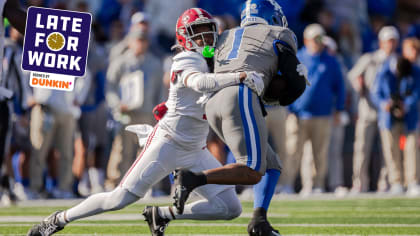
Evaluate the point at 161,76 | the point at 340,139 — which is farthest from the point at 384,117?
the point at 161,76

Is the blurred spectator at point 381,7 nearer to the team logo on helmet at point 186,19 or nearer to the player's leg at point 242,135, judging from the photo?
the team logo on helmet at point 186,19

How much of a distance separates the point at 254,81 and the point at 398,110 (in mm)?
6679

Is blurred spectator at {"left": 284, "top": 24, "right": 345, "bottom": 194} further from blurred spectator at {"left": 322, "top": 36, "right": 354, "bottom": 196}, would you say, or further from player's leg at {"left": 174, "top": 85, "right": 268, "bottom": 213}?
player's leg at {"left": 174, "top": 85, "right": 268, "bottom": 213}

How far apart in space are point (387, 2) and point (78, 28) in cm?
949

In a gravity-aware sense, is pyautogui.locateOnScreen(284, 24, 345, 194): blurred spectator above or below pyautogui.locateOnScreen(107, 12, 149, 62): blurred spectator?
below

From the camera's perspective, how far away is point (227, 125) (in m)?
5.11

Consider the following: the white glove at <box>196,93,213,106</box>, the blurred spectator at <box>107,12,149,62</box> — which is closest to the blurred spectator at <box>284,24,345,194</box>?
the blurred spectator at <box>107,12,149,62</box>

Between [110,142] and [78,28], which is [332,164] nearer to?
[110,142]

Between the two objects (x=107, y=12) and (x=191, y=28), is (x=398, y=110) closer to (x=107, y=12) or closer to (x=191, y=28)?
(x=107, y=12)

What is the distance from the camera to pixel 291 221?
24.0ft

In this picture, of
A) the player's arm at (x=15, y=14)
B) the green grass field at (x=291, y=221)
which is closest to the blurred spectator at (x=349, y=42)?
the green grass field at (x=291, y=221)

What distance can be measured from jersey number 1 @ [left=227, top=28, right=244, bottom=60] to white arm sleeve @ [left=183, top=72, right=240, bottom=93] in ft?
0.65

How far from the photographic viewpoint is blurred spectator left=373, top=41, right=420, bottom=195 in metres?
11.5

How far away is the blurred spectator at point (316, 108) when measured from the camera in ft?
36.5
